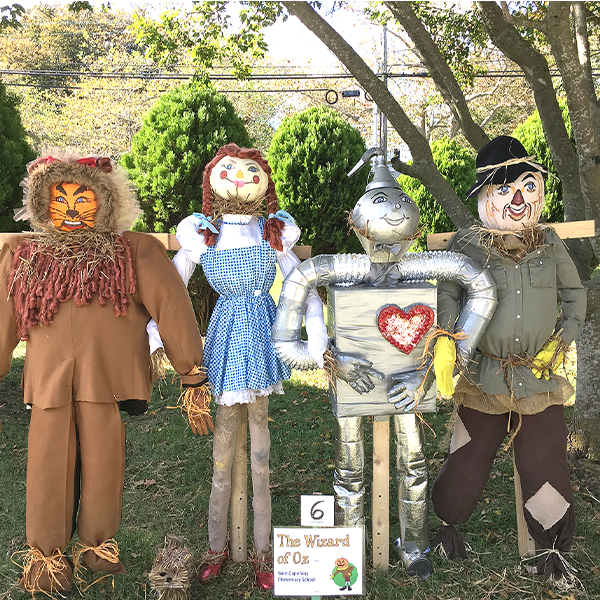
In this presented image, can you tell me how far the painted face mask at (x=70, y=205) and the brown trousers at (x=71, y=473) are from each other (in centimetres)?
76

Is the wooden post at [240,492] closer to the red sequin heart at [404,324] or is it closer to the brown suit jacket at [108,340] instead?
the brown suit jacket at [108,340]

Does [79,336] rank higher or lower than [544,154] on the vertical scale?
lower

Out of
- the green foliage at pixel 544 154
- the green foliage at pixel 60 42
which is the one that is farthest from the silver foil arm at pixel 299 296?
the green foliage at pixel 60 42

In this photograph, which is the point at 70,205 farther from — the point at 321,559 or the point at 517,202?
the point at 517,202

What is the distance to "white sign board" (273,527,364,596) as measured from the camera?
2391 millimetres

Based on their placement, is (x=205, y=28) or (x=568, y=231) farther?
(x=205, y=28)

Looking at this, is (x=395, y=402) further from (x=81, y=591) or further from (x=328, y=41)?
(x=328, y=41)

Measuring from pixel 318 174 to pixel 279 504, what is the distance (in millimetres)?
4481

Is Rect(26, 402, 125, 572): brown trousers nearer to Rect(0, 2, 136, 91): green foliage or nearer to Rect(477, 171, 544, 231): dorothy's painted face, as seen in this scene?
Rect(477, 171, 544, 231): dorothy's painted face

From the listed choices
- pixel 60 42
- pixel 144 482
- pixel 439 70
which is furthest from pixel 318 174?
pixel 60 42

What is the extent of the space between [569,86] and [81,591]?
3.58 metres

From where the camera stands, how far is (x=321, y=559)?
2.40 metres

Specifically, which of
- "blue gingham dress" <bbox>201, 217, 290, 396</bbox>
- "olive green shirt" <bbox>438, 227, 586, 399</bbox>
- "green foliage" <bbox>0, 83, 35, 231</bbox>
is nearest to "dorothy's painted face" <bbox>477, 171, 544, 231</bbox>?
"olive green shirt" <bbox>438, 227, 586, 399</bbox>

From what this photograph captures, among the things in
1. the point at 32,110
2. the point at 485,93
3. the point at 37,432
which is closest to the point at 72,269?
the point at 37,432
